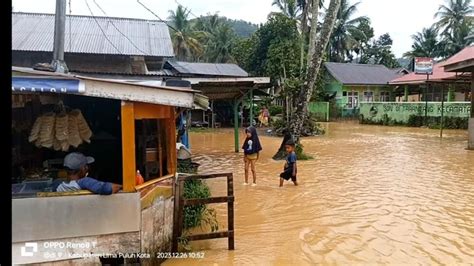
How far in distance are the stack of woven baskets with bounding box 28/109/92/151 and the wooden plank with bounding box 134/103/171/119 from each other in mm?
727

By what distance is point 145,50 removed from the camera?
16.3 metres

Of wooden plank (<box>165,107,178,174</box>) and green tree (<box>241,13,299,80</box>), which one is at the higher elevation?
green tree (<box>241,13,299,80</box>)

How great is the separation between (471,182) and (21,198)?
404 inches

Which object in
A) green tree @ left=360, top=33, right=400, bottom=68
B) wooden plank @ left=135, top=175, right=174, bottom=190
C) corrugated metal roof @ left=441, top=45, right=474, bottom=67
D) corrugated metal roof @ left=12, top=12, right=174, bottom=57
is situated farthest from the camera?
green tree @ left=360, top=33, right=400, bottom=68

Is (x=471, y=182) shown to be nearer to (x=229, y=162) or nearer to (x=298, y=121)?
(x=298, y=121)

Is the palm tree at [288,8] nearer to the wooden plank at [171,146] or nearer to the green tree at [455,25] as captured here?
the green tree at [455,25]

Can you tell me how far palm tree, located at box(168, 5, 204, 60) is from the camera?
145 feet

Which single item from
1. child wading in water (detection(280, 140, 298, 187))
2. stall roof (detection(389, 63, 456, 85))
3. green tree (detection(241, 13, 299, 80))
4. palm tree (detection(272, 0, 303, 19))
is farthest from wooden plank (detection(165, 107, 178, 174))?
palm tree (detection(272, 0, 303, 19))

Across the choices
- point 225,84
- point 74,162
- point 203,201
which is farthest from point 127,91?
point 225,84

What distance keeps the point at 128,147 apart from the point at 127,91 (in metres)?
0.61

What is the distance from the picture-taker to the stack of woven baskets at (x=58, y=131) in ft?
16.0

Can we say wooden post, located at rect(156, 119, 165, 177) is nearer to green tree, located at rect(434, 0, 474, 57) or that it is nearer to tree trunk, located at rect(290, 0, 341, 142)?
tree trunk, located at rect(290, 0, 341, 142)

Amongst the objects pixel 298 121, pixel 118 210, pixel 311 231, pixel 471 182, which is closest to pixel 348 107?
pixel 298 121

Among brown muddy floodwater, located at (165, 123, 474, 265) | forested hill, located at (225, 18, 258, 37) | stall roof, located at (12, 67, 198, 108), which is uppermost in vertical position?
forested hill, located at (225, 18, 258, 37)
